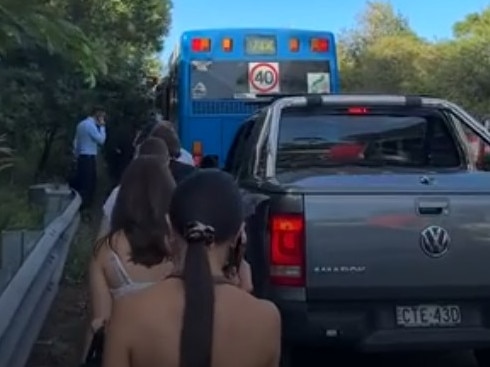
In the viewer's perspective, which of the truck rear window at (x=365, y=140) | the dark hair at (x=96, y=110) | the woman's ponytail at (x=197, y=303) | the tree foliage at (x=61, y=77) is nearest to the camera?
the woman's ponytail at (x=197, y=303)

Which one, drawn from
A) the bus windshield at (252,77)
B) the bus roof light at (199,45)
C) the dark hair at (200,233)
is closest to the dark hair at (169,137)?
the dark hair at (200,233)

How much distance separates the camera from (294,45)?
19781 mm

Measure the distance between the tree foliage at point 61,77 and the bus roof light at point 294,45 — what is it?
9.06ft

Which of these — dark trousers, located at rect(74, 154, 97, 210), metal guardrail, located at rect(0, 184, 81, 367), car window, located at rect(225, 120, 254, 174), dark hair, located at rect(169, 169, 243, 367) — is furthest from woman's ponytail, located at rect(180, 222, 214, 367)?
dark trousers, located at rect(74, 154, 97, 210)

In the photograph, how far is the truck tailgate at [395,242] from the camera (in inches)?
267

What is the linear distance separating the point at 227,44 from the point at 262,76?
779mm

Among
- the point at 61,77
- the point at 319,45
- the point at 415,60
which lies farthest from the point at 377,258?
the point at 415,60

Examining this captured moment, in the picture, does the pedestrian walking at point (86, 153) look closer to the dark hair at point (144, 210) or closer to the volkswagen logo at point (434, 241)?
the volkswagen logo at point (434, 241)

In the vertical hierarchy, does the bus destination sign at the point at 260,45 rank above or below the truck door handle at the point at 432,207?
above

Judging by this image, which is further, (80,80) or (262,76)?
(262,76)

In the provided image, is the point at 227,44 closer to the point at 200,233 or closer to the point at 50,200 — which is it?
the point at 50,200

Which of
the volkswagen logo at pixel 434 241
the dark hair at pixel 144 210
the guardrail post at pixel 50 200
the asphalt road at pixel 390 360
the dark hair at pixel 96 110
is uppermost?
the dark hair at pixel 144 210

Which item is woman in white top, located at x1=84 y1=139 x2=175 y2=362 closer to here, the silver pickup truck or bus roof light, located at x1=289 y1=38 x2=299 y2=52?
the silver pickup truck

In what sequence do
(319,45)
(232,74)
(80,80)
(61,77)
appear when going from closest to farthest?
(80,80) < (61,77) < (232,74) < (319,45)
